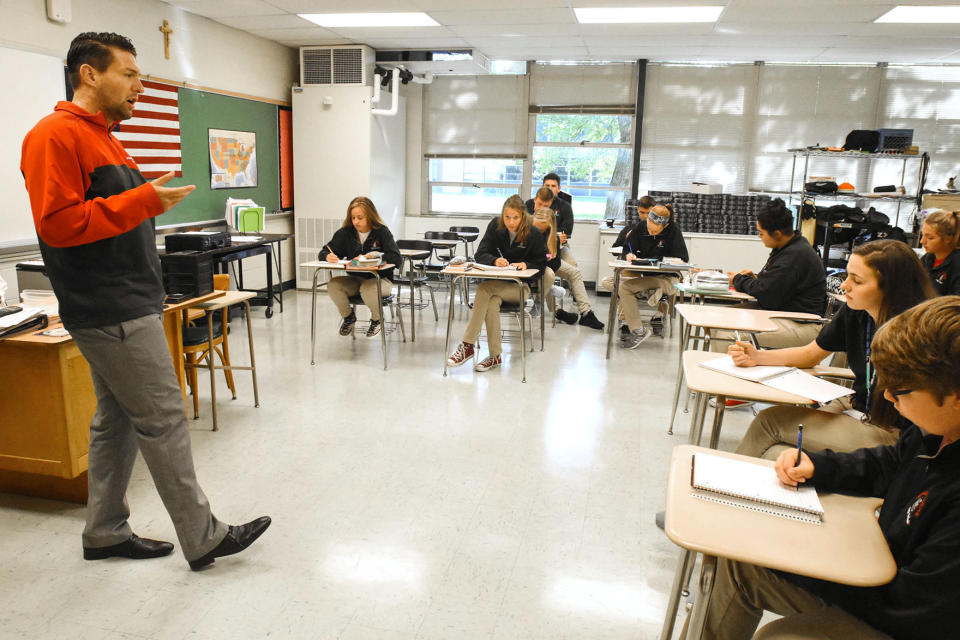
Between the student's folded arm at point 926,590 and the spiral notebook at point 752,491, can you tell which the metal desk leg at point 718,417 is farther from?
the student's folded arm at point 926,590

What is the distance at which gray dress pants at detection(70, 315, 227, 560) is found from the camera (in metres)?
2.04

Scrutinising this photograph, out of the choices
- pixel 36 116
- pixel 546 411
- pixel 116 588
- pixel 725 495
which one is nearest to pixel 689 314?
pixel 546 411

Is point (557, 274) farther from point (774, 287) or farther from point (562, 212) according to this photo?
point (774, 287)

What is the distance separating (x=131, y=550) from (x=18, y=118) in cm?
352

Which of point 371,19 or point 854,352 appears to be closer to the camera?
point 854,352

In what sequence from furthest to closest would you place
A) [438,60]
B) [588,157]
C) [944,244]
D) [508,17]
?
1. [588,157]
2. [438,60]
3. [508,17]
4. [944,244]

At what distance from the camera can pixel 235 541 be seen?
2.33m

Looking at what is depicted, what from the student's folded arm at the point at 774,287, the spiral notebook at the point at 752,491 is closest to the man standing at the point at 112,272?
the spiral notebook at the point at 752,491

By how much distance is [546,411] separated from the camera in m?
4.03

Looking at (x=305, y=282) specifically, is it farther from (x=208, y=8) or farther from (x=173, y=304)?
(x=173, y=304)

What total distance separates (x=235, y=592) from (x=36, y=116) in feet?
13.2

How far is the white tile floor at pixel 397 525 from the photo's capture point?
207 cm

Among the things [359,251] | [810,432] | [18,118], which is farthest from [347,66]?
[810,432]

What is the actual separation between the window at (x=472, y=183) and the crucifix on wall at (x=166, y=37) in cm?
384
